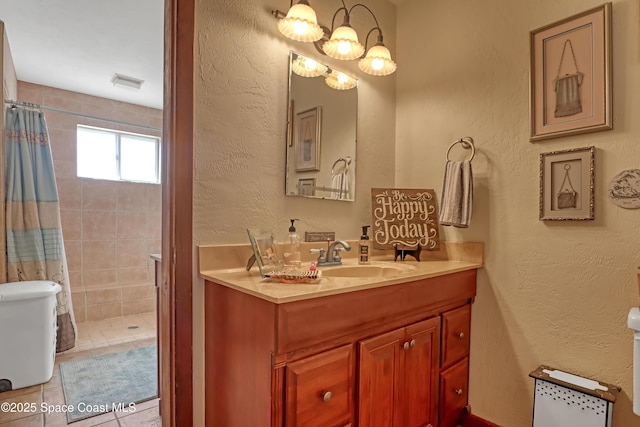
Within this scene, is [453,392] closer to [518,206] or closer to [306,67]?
[518,206]

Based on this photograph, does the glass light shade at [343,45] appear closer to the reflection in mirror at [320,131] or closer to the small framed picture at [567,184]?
the reflection in mirror at [320,131]

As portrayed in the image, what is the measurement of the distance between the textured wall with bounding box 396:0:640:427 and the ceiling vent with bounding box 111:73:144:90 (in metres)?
2.60

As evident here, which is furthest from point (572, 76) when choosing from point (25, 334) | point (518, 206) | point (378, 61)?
point (25, 334)

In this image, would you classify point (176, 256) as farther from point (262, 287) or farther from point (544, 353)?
point (544, 353)

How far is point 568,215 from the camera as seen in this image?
1.44 m

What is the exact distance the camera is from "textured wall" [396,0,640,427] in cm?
132

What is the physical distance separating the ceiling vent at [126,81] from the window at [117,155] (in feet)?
2.23

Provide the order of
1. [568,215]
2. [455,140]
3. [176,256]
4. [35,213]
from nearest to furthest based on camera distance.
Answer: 1. [176,256]
2. [568,215]
3. [455,140]
4. [35,213]

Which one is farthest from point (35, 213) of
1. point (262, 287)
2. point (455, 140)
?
point (455, 140)

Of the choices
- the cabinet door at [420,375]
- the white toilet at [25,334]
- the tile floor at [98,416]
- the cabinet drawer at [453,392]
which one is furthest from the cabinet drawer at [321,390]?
the white toilet at [25,334]

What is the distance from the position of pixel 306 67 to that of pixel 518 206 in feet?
4.06

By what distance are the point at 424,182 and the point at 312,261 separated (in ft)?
2.78

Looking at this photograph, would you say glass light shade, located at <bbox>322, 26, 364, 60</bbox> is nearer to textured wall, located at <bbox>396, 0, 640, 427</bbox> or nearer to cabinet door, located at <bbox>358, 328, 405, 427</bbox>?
textured wall, located at <bbox>396, 0, 640, 427</bbox>

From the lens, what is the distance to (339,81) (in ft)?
6.02
